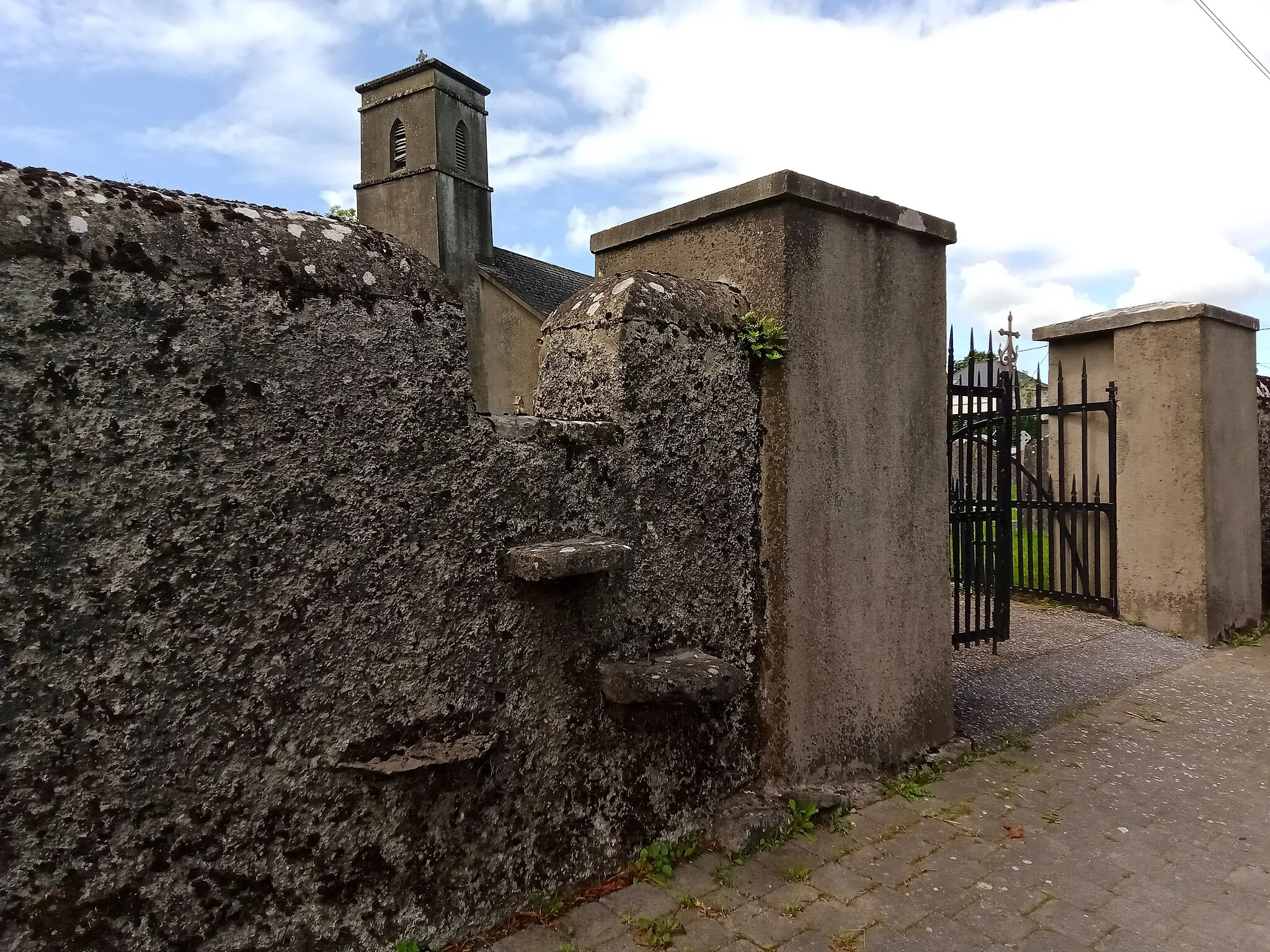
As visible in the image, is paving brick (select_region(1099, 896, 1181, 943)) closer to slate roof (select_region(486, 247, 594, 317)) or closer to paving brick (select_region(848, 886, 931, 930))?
paving brick (select_region(848, 886, 931, 930))

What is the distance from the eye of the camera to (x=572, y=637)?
267cm

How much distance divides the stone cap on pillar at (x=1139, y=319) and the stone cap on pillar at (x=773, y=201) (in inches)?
129

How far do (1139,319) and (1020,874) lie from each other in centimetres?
503

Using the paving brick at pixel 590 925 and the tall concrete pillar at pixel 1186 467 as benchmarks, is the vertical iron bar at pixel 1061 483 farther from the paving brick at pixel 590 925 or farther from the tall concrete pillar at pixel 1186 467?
the paving brick at pixel 590 925

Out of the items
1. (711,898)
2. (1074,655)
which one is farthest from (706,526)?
(1074,655)

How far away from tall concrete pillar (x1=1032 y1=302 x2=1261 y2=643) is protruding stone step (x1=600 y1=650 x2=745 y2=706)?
4.96 meters

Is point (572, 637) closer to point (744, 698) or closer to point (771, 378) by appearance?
point (744, 698)

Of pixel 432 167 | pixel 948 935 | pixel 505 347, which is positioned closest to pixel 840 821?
pixel 948 935

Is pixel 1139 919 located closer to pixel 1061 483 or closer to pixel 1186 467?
pixel 1186 467

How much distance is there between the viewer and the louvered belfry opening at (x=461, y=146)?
1930cm

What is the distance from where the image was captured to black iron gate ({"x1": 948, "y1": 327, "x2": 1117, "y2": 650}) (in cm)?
502

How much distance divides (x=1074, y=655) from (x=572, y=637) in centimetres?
437

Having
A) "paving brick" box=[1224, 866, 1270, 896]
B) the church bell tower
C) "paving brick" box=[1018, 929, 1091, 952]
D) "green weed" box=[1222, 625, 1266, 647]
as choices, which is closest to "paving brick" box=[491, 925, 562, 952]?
"paving brick" box=[1018, 929, 1091, 952]

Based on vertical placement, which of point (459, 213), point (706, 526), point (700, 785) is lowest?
point (700, 785)
